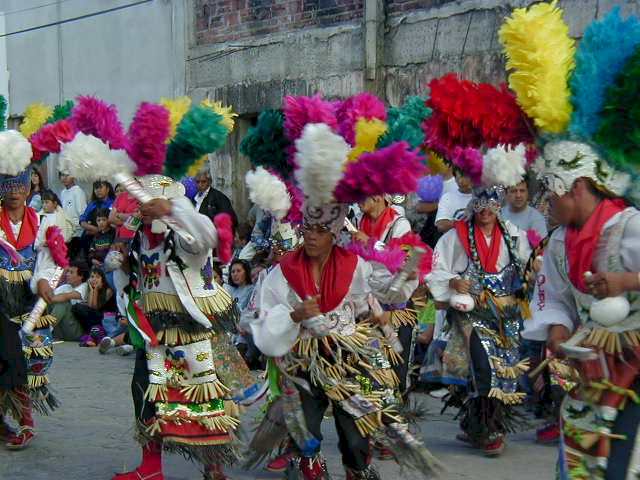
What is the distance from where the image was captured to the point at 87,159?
5781 millimetres

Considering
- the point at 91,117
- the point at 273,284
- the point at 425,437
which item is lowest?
the point at 425,437

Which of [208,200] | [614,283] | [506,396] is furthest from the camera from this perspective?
[208,200]

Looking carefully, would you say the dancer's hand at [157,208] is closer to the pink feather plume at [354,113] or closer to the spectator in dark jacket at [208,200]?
the pink feather plume at [354,113]

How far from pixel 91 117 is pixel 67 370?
16.7 feet

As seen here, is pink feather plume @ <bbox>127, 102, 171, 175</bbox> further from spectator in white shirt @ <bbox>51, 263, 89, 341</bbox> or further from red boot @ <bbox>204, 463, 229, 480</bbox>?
spectator in white shirt @ <bbox>51, 263, 89, 341</bbox>

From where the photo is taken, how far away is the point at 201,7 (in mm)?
15125

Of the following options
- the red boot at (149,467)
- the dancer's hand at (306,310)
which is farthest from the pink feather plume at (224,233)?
the red boot at (149,467)

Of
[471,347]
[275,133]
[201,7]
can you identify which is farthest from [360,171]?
[201,7]

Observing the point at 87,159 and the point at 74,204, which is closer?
the point at 87,159

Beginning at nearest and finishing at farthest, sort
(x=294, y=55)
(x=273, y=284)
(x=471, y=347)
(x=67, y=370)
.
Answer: (x=273, y=284) → (x=471, y=347) → (x=67, y=370) → (x=294, y=55)

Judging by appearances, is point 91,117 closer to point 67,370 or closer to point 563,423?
point 563,423

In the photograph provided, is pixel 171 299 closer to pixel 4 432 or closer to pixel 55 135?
pixel 55 135

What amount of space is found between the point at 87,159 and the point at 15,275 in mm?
1742

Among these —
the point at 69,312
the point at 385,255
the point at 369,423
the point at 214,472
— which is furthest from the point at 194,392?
the point at 69,312
